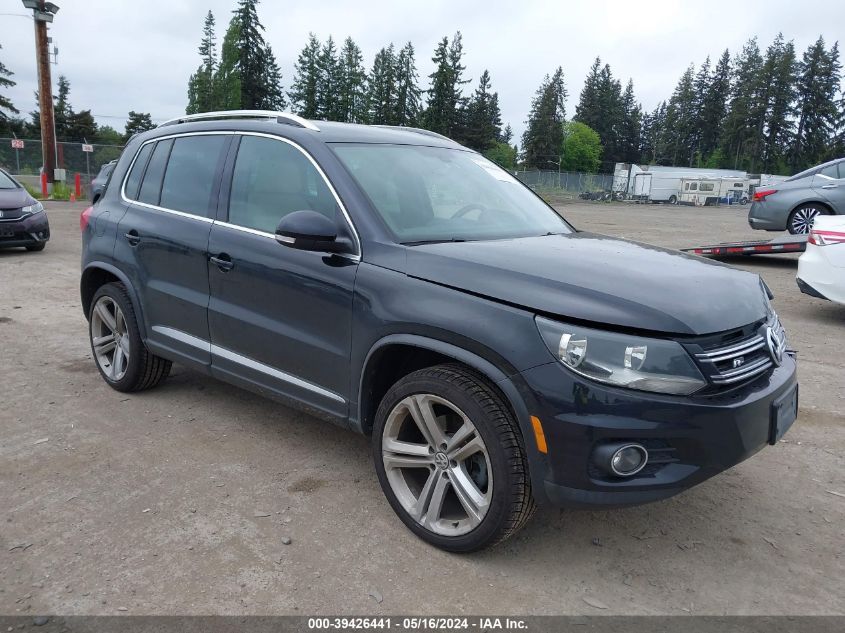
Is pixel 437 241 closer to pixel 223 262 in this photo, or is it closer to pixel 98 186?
pixel 223 262

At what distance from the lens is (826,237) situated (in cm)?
698

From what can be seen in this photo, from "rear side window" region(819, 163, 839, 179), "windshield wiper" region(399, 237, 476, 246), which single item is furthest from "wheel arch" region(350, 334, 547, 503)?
"rear side window" region(819, 163, 839, 179)

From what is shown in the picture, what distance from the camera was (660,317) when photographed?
2572 millimetres

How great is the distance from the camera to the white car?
687cm

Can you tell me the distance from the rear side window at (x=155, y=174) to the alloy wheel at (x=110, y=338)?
2.53 ft

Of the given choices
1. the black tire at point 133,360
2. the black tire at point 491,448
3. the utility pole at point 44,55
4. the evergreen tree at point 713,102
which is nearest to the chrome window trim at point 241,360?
the black tire at point 133,360

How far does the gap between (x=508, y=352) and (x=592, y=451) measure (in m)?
0.47

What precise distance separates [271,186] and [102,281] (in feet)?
6.55

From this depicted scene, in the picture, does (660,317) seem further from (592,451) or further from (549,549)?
(549,549)

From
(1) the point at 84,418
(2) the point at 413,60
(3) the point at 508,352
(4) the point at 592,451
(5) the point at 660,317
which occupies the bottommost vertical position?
(1) the point at 84,418

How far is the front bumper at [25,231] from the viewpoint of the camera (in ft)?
35.6

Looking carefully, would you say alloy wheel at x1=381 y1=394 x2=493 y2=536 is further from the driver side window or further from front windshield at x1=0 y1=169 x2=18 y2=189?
front windshield at x1=0 y1=169 x2=18 y2=189

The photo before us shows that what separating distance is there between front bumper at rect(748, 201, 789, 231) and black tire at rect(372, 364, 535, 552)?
12.6m

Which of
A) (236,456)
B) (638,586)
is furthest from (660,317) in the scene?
(236,456)
